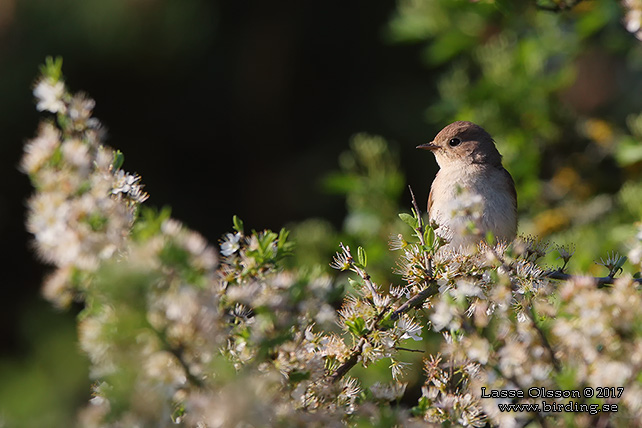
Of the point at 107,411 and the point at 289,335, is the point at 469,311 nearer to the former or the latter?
the point at 289,335

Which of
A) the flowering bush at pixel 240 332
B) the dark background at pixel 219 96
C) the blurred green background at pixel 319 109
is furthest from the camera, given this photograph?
the dark background at pixel 219 96

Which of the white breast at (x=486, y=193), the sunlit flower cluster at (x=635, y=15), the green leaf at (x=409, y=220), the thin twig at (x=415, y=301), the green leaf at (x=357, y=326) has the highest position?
the white breast at (x=486, y=193)

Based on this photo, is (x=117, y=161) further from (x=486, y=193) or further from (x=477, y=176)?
(x=477, y=176)

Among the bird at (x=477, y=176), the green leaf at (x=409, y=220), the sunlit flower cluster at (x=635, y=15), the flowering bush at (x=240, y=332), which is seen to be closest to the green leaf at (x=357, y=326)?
the flowering bush at (x=240, y=332)

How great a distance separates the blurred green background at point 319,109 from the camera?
16.6 feet

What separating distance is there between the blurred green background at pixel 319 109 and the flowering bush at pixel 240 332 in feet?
3.92

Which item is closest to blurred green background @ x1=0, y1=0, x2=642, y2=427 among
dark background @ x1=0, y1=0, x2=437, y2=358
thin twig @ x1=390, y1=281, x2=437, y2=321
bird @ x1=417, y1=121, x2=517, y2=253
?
dark background @ x1=0, y1=0, x2=437, y2=358

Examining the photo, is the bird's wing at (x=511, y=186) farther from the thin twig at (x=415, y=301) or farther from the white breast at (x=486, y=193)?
the thin twig at (x=415, y=301)

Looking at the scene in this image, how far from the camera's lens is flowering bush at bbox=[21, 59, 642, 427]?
5.72 ft

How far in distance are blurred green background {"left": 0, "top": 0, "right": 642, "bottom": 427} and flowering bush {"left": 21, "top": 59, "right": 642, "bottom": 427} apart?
3.92 ft

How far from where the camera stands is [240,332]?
6.88 ft

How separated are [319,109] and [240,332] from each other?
6919 mm

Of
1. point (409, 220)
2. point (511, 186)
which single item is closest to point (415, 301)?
point (409, 220)

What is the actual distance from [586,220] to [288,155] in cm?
432
